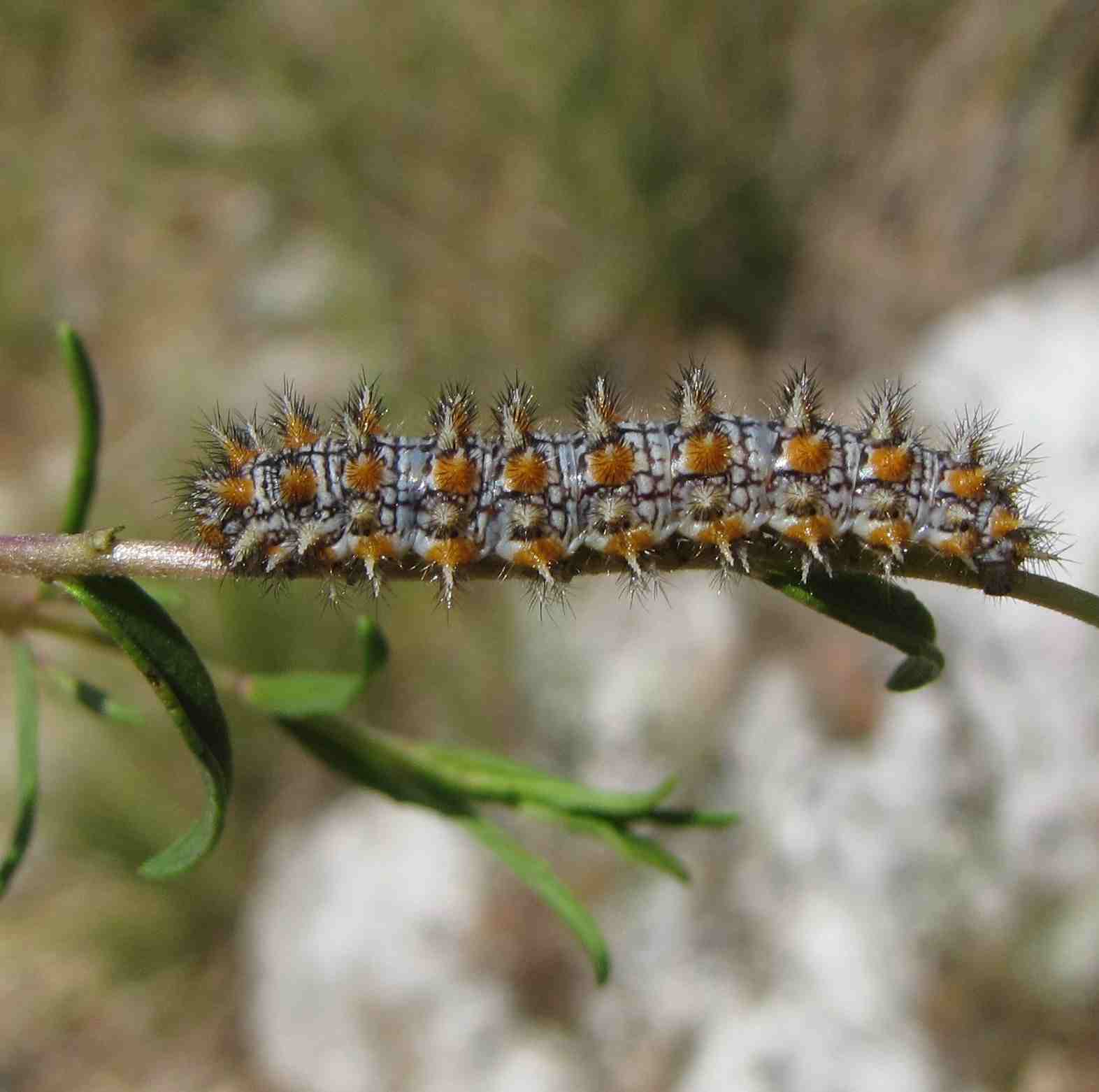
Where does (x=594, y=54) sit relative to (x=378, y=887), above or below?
above

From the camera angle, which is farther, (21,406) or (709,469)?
(21,406)

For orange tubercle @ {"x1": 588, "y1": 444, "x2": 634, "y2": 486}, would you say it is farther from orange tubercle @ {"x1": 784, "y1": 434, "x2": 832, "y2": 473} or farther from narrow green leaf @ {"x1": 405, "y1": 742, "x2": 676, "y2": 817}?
narrow green leaf @ {"x1": 405, "y1": 742, "x2": 676, "y2": 817}

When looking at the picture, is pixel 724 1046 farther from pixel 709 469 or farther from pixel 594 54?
pixel 594 54

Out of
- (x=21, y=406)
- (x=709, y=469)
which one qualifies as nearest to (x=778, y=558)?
(x=709, y=469)

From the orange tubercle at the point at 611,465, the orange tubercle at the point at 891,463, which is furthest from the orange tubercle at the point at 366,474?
the orange tubercle at the point at 891,463

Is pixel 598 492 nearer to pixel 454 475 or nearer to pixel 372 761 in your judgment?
pixel 454 475

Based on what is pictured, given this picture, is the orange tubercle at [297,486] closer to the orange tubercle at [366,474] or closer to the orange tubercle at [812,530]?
the orange tubercle at [366,474]
